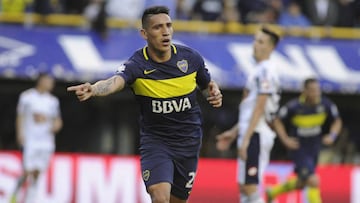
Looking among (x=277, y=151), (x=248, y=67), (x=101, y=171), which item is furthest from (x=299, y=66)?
(x=101, y=171)

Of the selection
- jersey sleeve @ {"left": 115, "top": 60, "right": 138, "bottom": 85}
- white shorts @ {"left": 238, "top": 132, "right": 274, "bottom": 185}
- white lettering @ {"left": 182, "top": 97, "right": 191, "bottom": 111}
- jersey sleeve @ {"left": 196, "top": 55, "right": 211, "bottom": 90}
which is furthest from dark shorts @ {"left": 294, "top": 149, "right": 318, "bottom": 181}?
jersey sleeve @ {"left": 115, "top": 60, "right": 138, "bottom": 85}

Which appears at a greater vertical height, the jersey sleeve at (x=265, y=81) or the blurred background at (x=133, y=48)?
the jersey sleeve at (x=265, y=81)

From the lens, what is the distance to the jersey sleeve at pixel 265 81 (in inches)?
467

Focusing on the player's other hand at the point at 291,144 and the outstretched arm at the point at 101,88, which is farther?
the player's other hand at the point at 291,144

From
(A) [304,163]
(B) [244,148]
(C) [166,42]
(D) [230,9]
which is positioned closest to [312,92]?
(A) [304,163]

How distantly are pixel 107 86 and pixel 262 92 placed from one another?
323 cm

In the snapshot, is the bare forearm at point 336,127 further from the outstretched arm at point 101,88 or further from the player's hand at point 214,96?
the outstretched arm at point 101,88

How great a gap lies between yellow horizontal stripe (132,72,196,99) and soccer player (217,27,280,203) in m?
2.31

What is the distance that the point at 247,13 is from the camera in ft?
67.6

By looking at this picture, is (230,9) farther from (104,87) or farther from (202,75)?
(104,87)

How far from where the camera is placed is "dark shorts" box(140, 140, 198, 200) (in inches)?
376

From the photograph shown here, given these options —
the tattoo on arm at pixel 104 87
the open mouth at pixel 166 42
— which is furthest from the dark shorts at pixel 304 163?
the tattoo on arm at pixel 104 87

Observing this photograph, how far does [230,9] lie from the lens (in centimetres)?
2038

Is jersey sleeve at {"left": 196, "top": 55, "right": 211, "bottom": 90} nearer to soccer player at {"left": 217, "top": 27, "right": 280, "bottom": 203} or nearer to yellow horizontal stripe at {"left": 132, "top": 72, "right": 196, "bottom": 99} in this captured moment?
yellow horizontal stripe at {"left": 132, "top": 72, "right": 196, "bottom": 99}
